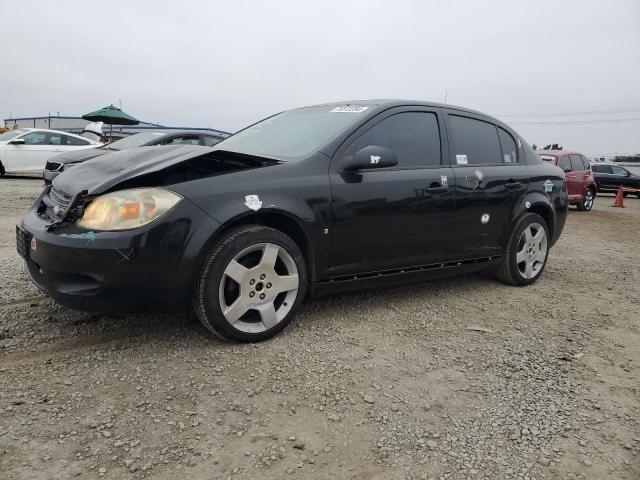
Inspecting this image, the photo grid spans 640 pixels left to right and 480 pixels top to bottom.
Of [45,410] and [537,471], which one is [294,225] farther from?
[537,471]

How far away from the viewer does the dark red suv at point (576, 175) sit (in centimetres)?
1273

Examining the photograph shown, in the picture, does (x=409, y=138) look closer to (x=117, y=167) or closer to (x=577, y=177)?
(x=117, y=167)

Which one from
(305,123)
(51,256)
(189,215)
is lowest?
A: (51,256)

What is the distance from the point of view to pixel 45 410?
7.02 ft

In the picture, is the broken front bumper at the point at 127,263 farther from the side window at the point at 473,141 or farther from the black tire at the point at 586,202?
the black tire at the point at 586,202

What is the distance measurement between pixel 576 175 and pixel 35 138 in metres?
14.1

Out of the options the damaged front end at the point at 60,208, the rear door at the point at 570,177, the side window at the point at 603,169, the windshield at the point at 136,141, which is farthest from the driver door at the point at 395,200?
the side window at the point at 603,169

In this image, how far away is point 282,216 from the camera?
2.99m

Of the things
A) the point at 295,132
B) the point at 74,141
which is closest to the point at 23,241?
the point at 295,132

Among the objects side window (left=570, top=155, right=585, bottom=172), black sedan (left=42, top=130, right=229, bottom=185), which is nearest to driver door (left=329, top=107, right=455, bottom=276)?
black sedan (left=42, top=130, right=229, bottom=185)

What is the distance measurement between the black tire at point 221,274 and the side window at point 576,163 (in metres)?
12.6

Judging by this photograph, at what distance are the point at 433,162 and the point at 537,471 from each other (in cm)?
238

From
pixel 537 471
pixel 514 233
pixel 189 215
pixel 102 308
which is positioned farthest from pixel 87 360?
pixel 514 233

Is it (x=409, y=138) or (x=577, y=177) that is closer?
(x=409, y=138)
